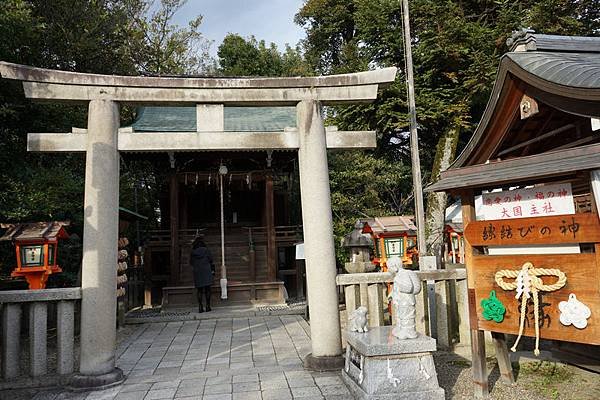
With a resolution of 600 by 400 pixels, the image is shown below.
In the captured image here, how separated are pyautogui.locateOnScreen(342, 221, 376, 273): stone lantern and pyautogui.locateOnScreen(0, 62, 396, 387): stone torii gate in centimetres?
387

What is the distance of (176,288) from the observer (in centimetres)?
1185

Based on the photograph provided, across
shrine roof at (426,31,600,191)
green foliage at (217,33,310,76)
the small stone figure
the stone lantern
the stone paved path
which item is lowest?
the stone paved path

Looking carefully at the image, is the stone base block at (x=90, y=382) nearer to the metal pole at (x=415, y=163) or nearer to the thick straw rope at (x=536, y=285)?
the thick straw rope at (x=536, y=285)

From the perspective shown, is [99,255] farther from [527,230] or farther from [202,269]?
[202,269]

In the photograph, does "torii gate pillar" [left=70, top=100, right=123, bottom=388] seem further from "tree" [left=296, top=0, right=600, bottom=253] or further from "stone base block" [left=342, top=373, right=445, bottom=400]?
"tree" [left=296, top=0, right=600, bottom=253]

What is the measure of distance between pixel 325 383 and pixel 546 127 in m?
4.11

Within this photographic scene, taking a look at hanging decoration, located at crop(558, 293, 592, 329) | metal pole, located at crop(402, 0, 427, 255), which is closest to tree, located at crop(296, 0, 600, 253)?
metal pole, located at crop(402, 0, 427, 255)

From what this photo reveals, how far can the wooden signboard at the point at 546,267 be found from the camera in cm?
366

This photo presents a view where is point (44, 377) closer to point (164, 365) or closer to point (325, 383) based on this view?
point (164, 365)

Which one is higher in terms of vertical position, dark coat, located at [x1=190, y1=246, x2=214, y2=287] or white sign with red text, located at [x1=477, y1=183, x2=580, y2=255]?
white sign with red text, located at [x1=477, y1=183, x2=580, y2=255]

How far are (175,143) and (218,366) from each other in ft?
10.8

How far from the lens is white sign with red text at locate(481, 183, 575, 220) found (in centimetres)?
396

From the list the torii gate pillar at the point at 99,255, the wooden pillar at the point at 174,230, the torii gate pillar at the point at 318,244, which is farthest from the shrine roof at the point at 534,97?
the wooden pillar at the point at 174,230

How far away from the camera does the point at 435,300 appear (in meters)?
6.69
